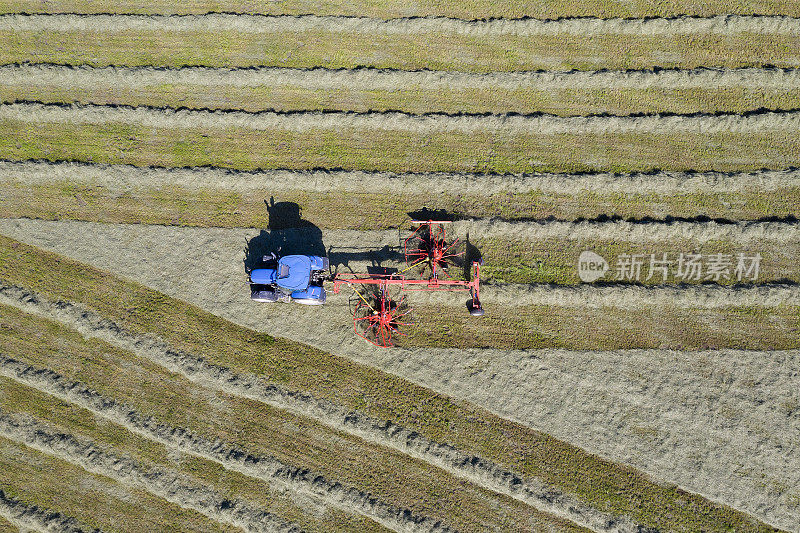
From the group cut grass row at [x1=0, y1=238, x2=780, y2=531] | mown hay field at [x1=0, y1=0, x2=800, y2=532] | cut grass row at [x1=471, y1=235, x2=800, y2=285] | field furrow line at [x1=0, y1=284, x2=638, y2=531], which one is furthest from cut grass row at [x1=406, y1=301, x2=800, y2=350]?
field furrow line at [x1=0, y1=284, x2=638, y2=531]

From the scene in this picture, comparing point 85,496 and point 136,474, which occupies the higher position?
point 136,474

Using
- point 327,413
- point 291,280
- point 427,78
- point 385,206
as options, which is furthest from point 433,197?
point 327,413

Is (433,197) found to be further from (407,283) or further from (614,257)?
(614,257)

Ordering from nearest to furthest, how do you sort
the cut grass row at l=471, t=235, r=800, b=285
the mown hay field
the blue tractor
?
the mown hay field < the blue tractor < the cut grass row at l=471, t=235, r=800, b=285

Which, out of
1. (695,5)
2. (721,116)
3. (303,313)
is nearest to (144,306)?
(303,313)

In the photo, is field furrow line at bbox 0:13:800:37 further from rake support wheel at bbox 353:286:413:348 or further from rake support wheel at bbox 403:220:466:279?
rake support wheel at bbox 353:286:413:348

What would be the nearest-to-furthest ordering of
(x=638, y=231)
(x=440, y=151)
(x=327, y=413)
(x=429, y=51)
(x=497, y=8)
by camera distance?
(x=327, y=413) < (x=638, y=231) < (x=440, y=151) < (x=429, y=51) < (x=497, y=8)
